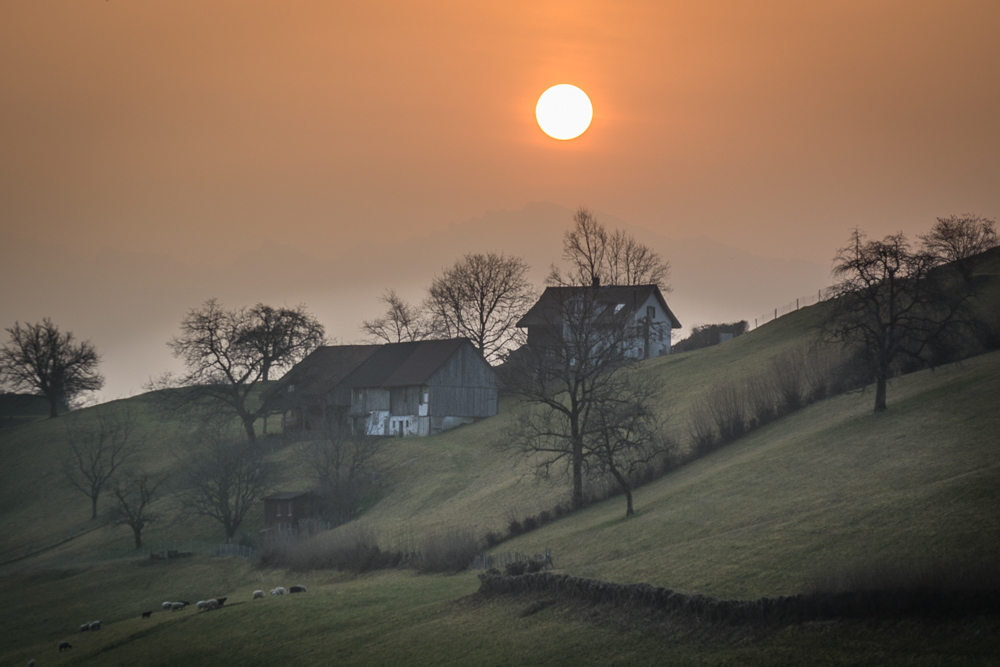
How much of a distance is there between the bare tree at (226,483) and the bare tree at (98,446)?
10.8 meters

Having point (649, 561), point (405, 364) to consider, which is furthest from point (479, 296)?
point (649, 561)

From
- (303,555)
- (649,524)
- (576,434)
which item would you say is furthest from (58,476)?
(649,524)

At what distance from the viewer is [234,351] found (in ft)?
254

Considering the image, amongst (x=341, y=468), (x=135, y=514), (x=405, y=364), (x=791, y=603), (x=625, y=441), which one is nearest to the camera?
(x=791, y=603)

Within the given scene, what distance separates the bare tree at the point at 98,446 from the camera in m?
68.1

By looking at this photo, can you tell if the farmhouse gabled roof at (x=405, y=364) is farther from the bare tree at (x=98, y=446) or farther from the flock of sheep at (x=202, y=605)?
the flock of sheep at (x=202, y=605)

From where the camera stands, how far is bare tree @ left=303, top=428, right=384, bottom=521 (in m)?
56.7

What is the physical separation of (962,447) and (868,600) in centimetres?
1609

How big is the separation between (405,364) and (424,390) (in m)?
5.49

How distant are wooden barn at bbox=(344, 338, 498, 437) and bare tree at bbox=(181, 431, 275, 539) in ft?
41.1

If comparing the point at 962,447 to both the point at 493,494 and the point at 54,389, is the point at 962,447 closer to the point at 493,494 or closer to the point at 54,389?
the point at 493,494

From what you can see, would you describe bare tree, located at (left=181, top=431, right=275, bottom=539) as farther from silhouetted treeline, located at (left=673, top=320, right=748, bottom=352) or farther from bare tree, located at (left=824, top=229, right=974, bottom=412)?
silhouetted treeline, located at (left=673, top=320, right=748, bottom=352)

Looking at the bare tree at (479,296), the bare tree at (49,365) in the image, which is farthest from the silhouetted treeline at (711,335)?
the bare tree at (49,365)

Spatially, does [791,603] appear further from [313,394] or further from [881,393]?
[313,394]
